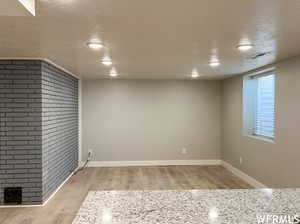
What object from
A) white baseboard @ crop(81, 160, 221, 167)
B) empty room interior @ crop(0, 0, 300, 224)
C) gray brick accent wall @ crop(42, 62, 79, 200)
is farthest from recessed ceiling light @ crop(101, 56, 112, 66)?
white baseboard @ crop(81, 160, 221, 167)

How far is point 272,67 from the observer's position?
156 inches

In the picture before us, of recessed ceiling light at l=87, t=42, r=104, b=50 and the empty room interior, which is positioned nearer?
the empty room interior

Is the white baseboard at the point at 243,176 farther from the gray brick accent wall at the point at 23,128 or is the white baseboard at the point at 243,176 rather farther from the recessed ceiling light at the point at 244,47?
the gray brick accent wall at the point at 23,128

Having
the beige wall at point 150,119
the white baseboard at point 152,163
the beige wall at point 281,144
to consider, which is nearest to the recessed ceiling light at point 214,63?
the beige wall at point 281,144

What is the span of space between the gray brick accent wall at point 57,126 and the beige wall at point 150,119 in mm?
628

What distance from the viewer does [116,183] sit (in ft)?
15.5

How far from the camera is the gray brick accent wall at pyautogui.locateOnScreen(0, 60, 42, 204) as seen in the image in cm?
345

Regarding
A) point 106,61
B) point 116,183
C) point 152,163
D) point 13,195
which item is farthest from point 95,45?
point 152,163

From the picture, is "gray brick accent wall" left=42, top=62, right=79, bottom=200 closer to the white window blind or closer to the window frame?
the window frame

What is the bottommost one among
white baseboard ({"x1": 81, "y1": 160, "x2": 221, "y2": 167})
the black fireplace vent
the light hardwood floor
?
the light hardwood floor

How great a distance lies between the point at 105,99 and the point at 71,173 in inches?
73.4

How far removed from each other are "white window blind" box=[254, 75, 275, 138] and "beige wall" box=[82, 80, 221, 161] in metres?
1.51

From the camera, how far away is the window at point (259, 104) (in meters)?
4.35

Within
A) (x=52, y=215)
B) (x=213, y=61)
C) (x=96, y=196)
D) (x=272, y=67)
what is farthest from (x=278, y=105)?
(x=52, y=215)
